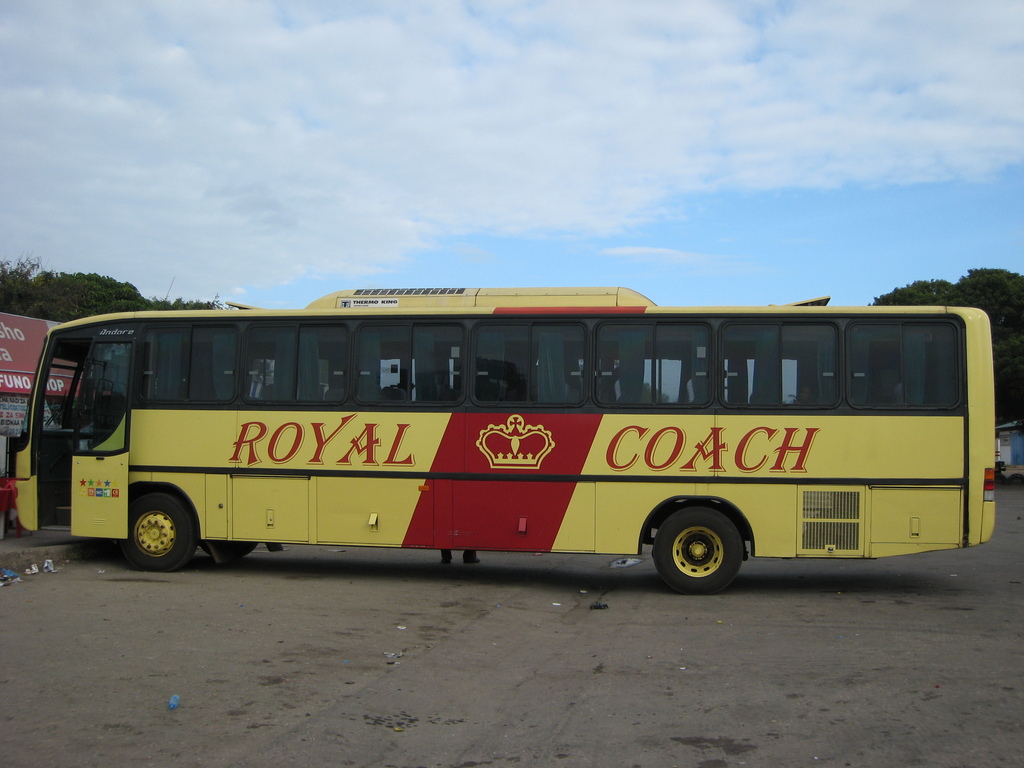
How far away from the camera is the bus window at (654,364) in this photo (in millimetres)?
10125

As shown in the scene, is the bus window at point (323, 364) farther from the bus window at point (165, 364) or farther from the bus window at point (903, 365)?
the bus window at point (903, 365)

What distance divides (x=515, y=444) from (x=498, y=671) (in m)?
3.83

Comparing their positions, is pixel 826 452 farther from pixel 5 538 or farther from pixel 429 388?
pixel 5 538

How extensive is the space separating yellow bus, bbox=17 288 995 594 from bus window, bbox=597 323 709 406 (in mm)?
26

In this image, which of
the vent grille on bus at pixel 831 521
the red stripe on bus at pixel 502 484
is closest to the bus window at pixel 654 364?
the red stripe on bus at pixel 502 484

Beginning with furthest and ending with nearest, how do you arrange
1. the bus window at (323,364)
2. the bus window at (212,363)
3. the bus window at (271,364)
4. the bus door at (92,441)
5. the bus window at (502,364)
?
the bus door at (92,441), the bus window at (212,363), the bus window at (271,364), the bus window at (323,364), the bus window at (502,364)

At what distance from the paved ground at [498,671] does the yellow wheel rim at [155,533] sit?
19.0 inches

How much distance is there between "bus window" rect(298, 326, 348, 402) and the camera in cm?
1083

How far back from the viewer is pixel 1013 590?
1059cm

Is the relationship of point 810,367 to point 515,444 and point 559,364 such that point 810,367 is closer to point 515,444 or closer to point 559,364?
point 559,364

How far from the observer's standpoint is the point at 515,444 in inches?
409

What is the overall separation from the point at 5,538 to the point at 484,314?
7911 mm

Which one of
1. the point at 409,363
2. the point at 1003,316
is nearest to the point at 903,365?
the point at 409,363

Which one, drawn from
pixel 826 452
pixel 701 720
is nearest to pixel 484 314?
pixel 826 452
